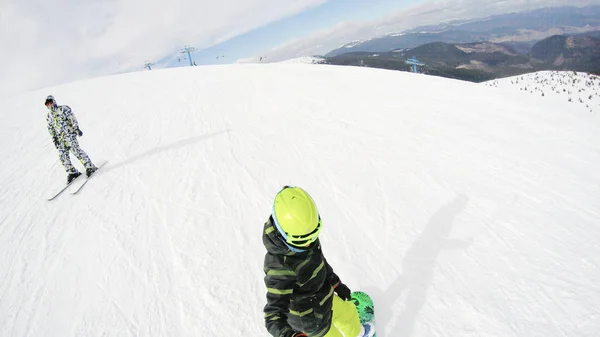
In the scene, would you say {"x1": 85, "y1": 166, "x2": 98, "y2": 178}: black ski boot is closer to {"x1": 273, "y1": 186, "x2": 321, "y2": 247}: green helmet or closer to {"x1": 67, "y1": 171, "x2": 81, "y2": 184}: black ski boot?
{"x1": 67, "y1": 171, "x2": 81, "y2": 184}: black ski boot

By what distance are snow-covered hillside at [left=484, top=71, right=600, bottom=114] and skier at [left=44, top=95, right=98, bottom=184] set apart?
547 inches

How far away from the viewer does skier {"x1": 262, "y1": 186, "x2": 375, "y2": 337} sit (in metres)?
1.84

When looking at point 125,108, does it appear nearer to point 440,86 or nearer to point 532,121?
point 440,86

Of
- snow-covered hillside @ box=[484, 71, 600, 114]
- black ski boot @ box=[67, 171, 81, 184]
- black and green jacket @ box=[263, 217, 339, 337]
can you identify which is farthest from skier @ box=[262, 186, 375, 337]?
snow-covered hillside @ box=[484, 71, 600, 114]

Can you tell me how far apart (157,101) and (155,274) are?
11228mm

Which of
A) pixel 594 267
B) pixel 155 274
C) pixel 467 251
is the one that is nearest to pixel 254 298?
pixel 155 274

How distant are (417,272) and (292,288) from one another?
2.30m

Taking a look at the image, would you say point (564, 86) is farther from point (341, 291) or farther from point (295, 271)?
point (295, 271)

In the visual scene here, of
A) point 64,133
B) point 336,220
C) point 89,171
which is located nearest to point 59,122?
point 64,133

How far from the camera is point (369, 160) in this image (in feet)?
21.5

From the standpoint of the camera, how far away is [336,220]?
4.76 meters

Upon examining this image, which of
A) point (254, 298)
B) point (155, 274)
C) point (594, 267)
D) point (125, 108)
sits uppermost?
point (125, 108)

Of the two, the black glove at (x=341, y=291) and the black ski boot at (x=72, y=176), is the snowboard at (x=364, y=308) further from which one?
the black ski boot at (x=72, y=176)

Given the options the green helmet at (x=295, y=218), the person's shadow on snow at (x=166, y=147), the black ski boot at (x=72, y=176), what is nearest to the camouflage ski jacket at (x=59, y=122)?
the black ski boot at (x=72, y=176)
